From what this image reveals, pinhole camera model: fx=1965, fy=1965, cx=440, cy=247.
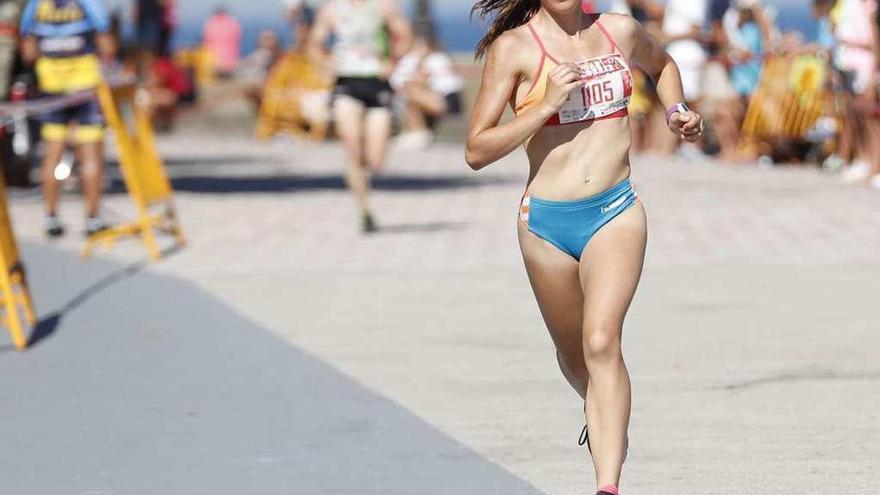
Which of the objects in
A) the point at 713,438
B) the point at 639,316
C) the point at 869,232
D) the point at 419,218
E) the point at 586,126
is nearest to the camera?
the point at 586,126

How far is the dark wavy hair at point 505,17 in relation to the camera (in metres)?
5.72

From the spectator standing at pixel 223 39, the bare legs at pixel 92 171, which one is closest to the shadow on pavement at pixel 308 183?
the bare legs at pixel 92 171

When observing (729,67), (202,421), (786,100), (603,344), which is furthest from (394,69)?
(603,344)

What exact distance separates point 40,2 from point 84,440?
7.44 metres

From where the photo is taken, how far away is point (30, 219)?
15.8 meters

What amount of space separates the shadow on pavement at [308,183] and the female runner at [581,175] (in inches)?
503

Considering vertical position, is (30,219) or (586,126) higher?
(586,126)

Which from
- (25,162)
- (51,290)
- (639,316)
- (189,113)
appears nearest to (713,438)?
(639,316)

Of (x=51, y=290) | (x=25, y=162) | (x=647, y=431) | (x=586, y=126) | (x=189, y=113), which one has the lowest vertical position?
(x=189, y=113)

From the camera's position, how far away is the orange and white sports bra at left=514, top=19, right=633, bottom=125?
5504 mm

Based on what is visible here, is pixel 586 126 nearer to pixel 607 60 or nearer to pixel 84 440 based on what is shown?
pixel 607 60

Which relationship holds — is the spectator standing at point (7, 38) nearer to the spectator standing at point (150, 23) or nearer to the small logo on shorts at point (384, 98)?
the small logo on shorts at point (384, 98)

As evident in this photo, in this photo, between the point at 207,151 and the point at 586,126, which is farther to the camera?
the point at 207,151

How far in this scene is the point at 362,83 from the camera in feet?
45.3
